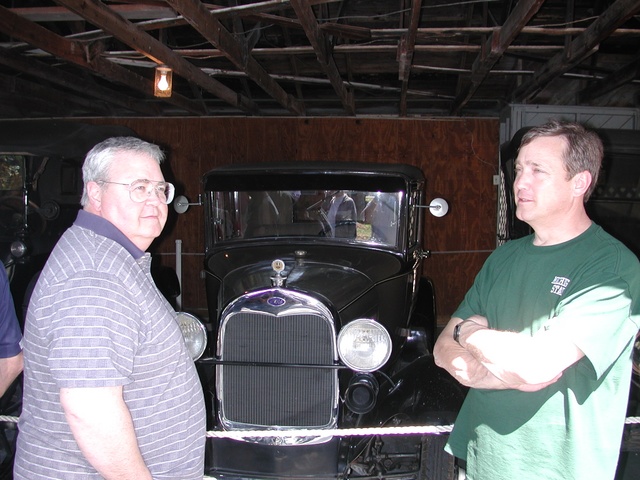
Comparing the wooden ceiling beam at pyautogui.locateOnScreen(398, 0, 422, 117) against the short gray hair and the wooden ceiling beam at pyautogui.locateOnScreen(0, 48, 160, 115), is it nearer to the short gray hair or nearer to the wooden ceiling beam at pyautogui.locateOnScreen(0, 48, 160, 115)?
the short gray hair

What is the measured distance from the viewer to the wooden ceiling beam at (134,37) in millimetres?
3341

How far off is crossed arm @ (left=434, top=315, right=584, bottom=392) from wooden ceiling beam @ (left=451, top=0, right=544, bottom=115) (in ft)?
8.64

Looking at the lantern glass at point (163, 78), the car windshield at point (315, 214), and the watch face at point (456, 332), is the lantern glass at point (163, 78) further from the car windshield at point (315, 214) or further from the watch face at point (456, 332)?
the watch face at point (456, 332)

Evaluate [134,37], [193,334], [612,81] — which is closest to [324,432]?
[193,334]

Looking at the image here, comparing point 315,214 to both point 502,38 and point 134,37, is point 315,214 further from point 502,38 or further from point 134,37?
point 502,38

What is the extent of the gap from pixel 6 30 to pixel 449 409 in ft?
12.6

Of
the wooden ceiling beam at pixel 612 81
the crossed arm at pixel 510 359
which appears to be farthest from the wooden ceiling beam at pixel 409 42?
the crossed arm at pixel 510 359

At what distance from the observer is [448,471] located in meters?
2.78

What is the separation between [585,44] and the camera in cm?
424

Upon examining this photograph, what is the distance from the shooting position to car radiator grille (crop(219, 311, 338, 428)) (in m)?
2.77

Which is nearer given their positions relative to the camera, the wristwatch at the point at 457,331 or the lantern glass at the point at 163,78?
the wristwatch at the point at 457,331

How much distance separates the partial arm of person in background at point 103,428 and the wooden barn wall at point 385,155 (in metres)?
6.20

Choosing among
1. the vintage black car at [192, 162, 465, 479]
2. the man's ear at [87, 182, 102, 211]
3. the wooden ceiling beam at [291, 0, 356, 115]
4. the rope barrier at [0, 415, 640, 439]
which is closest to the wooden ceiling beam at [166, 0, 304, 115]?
the wooden ceiling beam at [291, 0, 356, 115]

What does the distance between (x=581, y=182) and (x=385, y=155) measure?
6.00 meters
